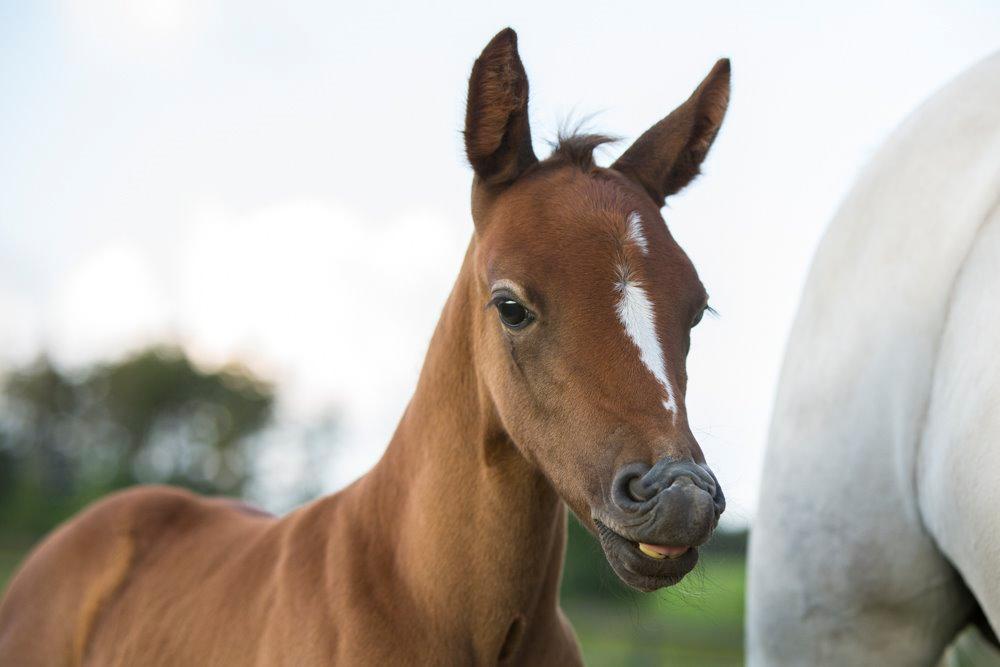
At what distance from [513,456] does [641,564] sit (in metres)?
0.65

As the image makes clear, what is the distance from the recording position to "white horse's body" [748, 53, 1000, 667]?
263 cm

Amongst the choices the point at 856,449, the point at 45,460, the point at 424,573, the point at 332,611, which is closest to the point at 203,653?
the point at 332,611

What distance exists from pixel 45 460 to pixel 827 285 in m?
44.9

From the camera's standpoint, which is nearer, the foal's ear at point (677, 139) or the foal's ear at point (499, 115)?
the foal's ear at point (499, 115)

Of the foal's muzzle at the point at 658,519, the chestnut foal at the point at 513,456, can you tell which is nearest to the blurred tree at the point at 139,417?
the chestnut foal at the point at 513,456

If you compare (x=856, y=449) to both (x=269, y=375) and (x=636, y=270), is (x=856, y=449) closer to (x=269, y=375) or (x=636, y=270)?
(x=636, y=270)

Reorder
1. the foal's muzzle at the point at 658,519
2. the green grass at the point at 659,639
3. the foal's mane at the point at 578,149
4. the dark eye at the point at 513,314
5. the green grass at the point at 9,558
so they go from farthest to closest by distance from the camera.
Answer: the green grass at the point at 9,558 < the green grass at the point at 659,639 < the foal's mane at the point at 578,149 < the dark eye at the point at 513,314 < the foal's muzzle at the point at 658,519

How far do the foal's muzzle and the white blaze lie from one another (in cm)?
23

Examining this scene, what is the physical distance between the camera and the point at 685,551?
6.68ft

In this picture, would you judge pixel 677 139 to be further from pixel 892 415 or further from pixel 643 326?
pixel 892 415

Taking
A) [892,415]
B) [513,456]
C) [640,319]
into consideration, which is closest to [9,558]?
[513,456]

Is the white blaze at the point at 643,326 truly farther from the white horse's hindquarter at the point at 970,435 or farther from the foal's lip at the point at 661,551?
the white horse's hindquarter at the point at 970,435

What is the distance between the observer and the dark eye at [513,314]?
2.37 m

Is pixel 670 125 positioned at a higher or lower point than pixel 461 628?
higher
